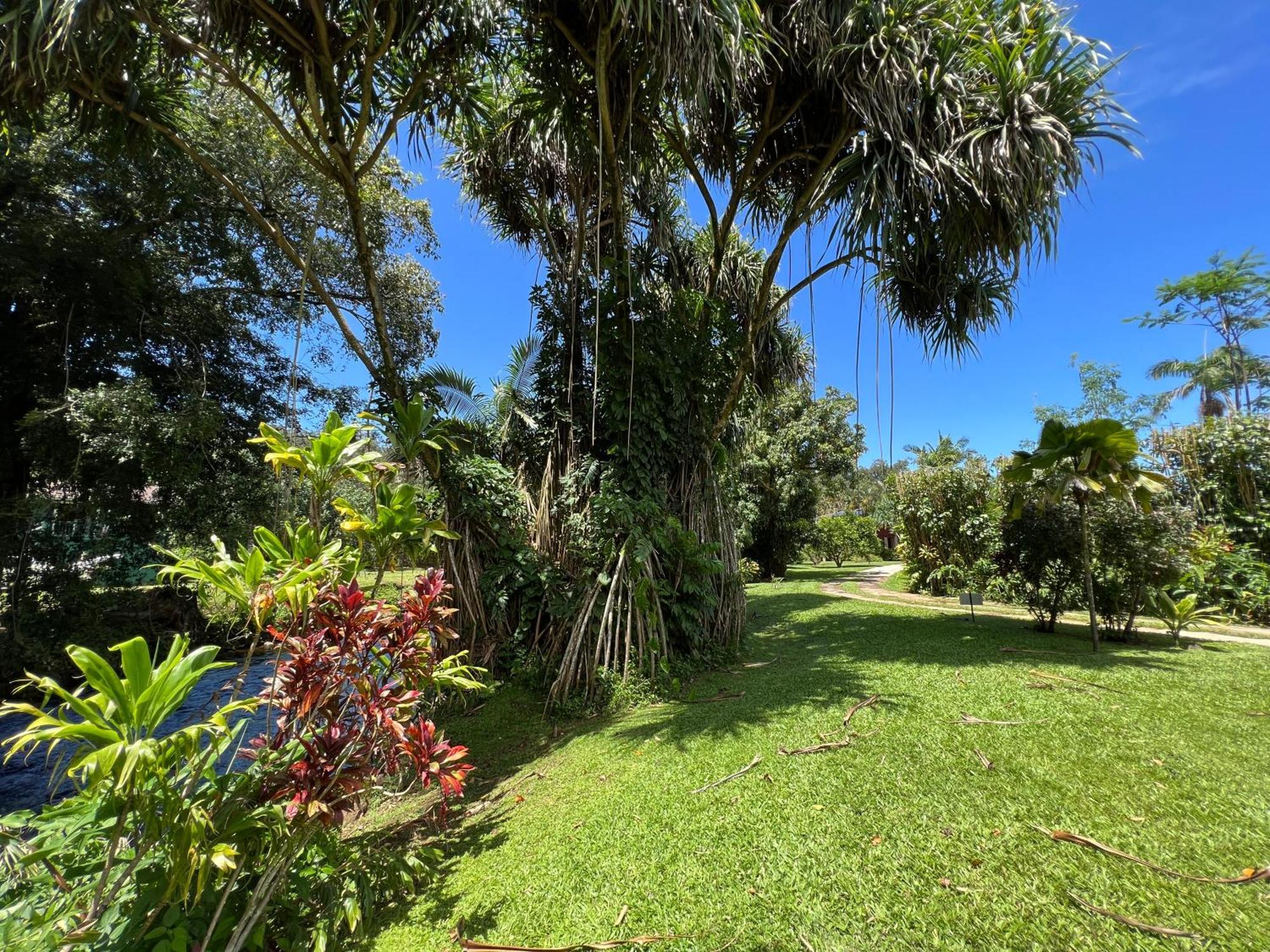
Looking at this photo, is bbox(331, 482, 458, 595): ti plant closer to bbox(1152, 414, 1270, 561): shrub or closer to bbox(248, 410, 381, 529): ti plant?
bbox(248, 410, 381, 529): ti plant

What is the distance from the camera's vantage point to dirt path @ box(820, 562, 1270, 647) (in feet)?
16.6

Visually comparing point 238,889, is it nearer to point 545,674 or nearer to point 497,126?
point 545,674

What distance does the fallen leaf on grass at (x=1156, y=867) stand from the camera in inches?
59.3

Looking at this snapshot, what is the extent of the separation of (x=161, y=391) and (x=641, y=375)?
696cm

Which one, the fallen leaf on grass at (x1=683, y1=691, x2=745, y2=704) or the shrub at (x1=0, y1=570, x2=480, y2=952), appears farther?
the fallen leaf on grass at (x1=683, y1=691, x2=745, y2=704)

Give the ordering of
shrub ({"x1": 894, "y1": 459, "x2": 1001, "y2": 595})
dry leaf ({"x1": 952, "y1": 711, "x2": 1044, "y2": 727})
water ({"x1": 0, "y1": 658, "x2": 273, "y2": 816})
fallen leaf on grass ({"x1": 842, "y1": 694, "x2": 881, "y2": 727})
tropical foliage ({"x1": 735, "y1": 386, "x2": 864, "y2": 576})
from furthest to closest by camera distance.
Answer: tropical foliage ({"x1": 735, "y1": 386, "x2": 864, "y2": 576}), shrub ({"x1": 894, "y1": 459, "x2": 1001, "y2": 595}), water ({"x1": 0, "y1": 658, "x2": 273, "y2": 816}), fallen leaf on grass ({"x1": 842, "y1": 694, "x2": 881, "y2": 727}), dry leaf ({"x1": 952, "y1": 711, "x2": 1044, "y2": 727})

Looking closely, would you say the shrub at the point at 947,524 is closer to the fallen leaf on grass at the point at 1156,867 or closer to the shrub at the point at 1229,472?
the shrub at the point at 1229,472

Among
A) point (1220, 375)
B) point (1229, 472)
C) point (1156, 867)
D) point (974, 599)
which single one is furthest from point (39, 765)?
point (1220, 375)

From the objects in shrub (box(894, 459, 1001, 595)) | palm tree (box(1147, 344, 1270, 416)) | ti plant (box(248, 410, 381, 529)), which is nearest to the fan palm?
ti plant (box(248, 410, 381, 529))

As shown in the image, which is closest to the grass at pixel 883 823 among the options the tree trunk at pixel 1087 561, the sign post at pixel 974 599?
the tree trunk at pixel 1087 561

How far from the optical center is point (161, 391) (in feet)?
22.7

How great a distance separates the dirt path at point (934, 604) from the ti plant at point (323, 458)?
288 inches

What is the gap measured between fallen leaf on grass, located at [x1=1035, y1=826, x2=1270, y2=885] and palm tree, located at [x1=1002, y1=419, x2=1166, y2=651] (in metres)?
3.34

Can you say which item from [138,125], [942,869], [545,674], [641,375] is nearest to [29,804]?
[545,674]
